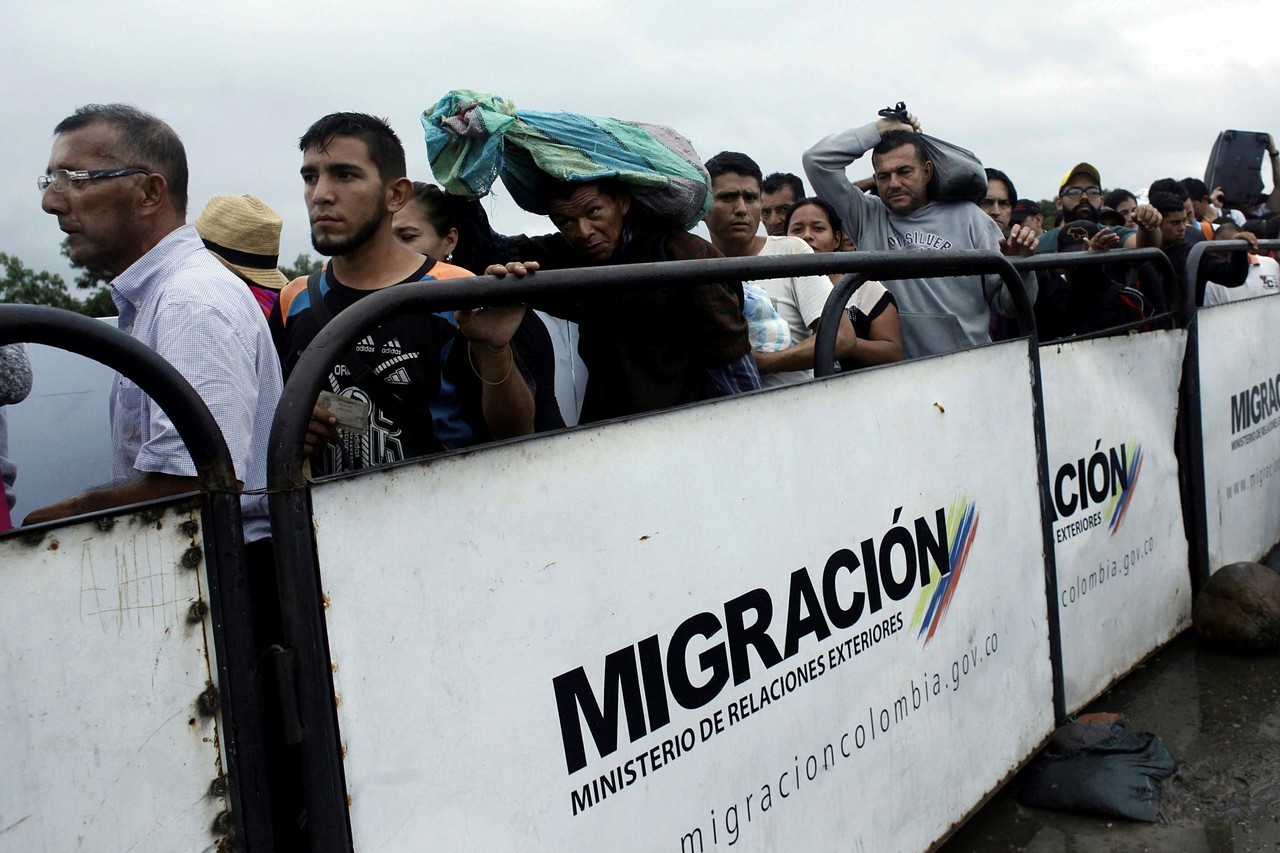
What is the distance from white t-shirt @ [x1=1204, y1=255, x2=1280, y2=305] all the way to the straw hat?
19.7ft

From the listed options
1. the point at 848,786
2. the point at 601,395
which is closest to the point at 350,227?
the point at 601,395

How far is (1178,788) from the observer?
10.6 feet

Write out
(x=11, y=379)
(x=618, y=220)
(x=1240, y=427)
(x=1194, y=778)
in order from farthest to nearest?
1. (x=1240, y=427)
2. (x=1194, y=778)
3. (x=618, y=220)
4. (x=11, y=379)

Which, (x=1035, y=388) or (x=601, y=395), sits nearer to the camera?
(x=601, y=395)

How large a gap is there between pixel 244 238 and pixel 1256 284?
6924mm

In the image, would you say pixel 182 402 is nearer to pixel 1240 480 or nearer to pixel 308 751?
pixel 308 751

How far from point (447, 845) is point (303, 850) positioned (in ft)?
0.75

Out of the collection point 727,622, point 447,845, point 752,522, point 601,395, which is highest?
point 601,395

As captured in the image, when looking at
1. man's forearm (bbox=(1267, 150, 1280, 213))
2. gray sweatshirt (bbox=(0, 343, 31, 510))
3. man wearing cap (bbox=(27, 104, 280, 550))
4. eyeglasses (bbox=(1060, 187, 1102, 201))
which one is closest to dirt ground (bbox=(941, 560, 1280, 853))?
man wearing cap (bbox=(27, 104, 280, 550))

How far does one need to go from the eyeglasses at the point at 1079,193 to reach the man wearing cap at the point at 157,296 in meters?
6.86

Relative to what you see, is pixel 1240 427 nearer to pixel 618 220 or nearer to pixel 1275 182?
pixel 618 220

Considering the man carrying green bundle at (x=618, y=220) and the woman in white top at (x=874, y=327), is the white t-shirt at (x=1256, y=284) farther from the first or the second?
the man carrying green bundle at (x=618, y=220)

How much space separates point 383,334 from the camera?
7.82ft

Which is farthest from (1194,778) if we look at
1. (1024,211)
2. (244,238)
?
(1024,211)
